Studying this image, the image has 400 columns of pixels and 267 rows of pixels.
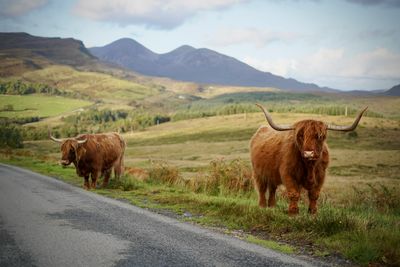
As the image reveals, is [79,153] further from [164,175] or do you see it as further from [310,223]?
[310,223]

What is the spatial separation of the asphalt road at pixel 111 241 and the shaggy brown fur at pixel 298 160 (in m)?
2.35

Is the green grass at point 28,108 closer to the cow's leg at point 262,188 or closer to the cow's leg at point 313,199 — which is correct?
the cow's leg at point 262,188

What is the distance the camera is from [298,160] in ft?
29.7

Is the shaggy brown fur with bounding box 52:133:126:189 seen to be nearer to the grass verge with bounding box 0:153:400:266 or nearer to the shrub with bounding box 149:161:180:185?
the shrub with bounding box 149:161:180:185

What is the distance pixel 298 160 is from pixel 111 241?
441 centimetres

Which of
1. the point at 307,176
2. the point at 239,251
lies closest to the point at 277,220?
the point at 307,176

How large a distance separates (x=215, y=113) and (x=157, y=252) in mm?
178547

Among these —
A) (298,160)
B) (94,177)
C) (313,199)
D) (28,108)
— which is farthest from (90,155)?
(28,108)

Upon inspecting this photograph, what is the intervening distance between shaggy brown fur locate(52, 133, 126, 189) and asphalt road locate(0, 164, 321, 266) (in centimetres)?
630

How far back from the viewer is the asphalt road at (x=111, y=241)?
5754mm

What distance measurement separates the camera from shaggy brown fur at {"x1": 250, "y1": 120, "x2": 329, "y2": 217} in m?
8.58

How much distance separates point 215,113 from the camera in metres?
184

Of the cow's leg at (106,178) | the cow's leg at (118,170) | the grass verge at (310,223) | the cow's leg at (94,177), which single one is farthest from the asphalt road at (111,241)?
the cow's leg at (118,170)

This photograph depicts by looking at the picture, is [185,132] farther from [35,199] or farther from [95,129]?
[35,199]
